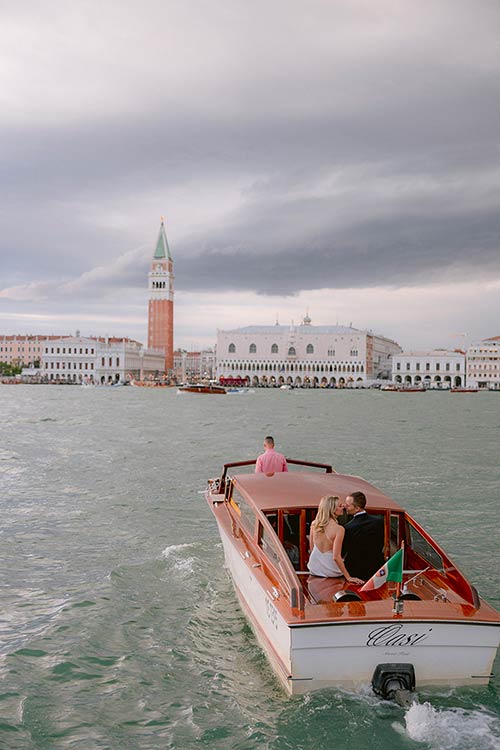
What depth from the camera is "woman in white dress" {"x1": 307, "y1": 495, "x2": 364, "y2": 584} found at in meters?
6.32

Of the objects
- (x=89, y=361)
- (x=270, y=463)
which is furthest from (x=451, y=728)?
(x=89, y=361)

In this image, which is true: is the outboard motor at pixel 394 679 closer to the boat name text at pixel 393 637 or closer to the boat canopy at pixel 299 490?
the boat name text at pixel 393 637

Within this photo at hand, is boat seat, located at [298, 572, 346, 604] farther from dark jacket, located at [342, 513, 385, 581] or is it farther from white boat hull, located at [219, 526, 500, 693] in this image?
white boat hull, located at [219, 526, 500, 693]

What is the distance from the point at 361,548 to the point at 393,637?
4.25 ft

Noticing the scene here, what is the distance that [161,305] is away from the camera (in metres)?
156

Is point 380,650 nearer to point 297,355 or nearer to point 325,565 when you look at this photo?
point 325,565

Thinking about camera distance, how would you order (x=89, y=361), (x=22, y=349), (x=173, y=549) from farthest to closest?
(x=22, y=349) → (x=89, y=361) → (x=173, y=549)

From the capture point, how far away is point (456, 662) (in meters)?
5.61

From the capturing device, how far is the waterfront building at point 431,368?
150 m

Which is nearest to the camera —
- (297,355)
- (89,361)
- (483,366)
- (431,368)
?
(483,366)

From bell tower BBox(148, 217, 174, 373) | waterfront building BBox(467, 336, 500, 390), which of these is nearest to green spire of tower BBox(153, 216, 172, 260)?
bell tower BBox(148, 217, 174, 373)

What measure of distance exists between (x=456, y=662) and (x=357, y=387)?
14271 centimetres

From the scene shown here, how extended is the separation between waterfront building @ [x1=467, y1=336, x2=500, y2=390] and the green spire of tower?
227 ft

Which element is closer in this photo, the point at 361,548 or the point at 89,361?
the point at 361,548
